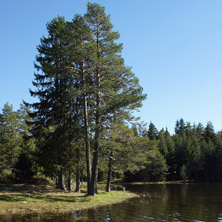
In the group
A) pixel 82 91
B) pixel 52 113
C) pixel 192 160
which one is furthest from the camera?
pixel 192 160

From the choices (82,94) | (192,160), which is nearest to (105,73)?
(82,94)

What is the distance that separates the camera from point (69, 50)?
2208cm

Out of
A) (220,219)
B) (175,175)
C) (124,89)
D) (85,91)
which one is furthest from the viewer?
(175,175)

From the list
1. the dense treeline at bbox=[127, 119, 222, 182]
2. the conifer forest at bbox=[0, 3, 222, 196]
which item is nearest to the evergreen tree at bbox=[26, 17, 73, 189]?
the conifer forest at bbox=[0, 3, 222, 196]

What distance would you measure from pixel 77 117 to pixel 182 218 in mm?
15929

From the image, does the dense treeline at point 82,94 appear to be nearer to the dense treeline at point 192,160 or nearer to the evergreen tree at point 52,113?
the evergreen tree at point 52,113

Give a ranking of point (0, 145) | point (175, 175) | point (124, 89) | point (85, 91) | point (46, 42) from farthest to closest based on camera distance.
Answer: point (175, 175)
point (0, 145)
point (46, 42)
point (124, 89)
point (85, 91)

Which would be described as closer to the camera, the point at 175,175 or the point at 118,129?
the point at 118,129

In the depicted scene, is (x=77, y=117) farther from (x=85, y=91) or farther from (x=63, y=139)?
(x=85, y=91)

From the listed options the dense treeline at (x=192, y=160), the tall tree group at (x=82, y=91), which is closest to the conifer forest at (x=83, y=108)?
the tall tree group at (x=82, y=91)

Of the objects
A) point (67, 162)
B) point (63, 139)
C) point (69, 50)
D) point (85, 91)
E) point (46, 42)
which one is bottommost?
point (67, 162)

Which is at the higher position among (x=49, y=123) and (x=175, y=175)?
(x=49, y=123)

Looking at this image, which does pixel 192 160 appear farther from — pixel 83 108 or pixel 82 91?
pixel 82 91

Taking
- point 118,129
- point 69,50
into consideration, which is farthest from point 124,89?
point 69,50
